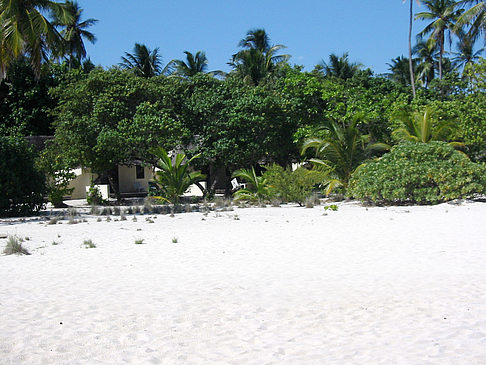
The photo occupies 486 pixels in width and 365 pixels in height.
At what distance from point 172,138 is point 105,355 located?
1753 cm

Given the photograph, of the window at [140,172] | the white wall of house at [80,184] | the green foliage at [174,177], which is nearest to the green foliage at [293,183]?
the green foliage at [174,177]

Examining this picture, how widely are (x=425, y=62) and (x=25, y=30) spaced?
40092 millimetres

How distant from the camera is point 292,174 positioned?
63.3 ft

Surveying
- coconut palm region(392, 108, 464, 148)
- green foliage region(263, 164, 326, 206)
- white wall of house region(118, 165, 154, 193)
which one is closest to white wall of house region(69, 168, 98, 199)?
white wall of house region(118, 165, 154, 193)

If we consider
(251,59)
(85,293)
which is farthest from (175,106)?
(85,293)

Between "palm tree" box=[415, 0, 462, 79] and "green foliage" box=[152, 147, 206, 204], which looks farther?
"palm tree" box=[415, 0, 462, 79]

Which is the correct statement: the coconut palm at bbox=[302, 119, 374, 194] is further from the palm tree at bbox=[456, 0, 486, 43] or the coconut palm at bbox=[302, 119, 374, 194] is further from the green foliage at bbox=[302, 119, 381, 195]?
the palm tree at bbox=[456, 0, 486, 43]

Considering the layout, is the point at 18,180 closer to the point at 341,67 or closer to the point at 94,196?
the point at 94,196

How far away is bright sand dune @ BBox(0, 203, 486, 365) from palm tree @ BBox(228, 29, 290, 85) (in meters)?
26.9

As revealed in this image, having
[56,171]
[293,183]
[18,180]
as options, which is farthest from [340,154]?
[18,180]

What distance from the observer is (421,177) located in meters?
16.7

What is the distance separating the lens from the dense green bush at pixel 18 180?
17.0m

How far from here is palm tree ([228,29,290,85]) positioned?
120 feet

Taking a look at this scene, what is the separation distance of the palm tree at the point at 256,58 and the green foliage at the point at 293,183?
1638 centimetres
